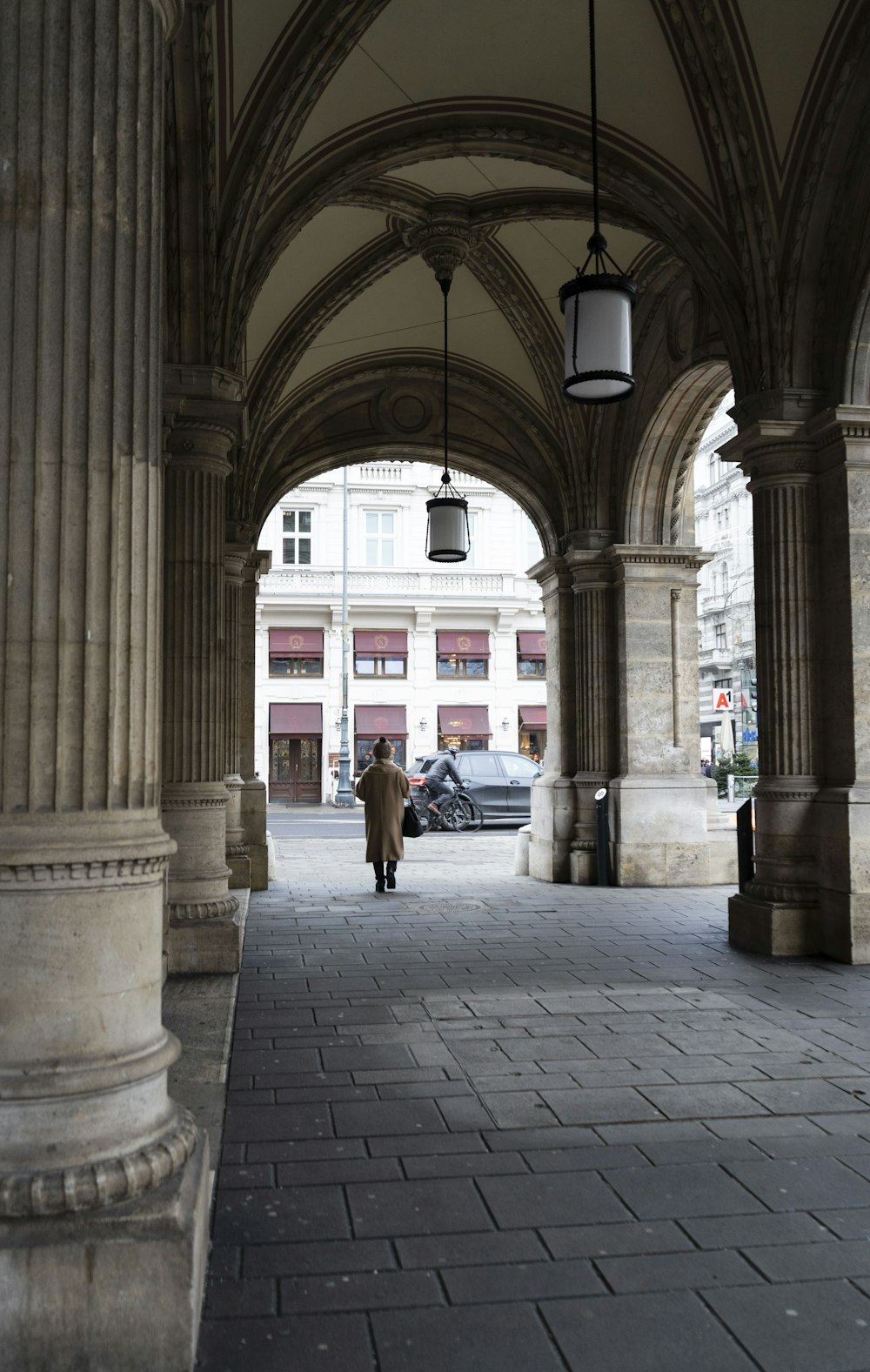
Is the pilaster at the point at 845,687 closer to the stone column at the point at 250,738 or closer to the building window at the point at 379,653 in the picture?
the stone column at the point at 250,738

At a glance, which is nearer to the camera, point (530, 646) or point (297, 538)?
point (297, 538)

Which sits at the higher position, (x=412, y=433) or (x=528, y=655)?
(x=412, y=433)

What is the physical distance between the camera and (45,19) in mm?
3090

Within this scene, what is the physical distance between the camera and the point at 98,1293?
264 cm

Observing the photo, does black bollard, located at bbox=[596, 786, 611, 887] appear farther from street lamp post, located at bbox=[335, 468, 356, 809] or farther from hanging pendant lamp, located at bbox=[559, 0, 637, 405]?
street lamp post, located at bbox=[335, 468, 356, 809]

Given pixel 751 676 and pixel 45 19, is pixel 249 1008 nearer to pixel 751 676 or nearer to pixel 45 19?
pixel 45 19

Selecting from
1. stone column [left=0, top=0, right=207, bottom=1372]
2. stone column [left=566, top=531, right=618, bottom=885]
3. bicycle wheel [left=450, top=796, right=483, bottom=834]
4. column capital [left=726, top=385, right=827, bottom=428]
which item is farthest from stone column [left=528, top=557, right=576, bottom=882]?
stone column [left=0, top=0, right=207, bottom=1372]

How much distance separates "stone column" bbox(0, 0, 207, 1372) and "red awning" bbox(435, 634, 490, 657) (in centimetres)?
3364

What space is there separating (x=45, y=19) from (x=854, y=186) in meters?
6.61

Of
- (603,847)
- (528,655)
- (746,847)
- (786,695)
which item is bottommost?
(603,847)

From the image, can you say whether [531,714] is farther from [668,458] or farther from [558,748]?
[668,458]

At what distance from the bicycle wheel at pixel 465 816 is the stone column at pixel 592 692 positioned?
A: 998cm

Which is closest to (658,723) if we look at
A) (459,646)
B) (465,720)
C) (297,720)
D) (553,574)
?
(553,574)

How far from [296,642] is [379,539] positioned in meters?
4.56
